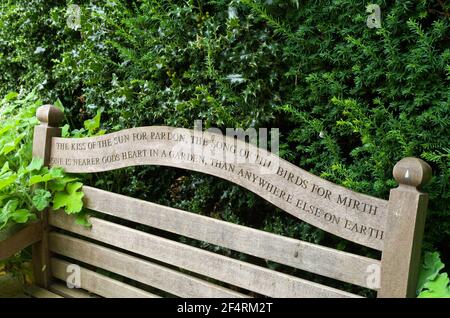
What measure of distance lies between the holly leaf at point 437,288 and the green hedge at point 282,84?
0.24 metres

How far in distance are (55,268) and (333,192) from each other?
171cm

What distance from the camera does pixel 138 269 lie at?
231 cm

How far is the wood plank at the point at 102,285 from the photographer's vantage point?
2.32 meters

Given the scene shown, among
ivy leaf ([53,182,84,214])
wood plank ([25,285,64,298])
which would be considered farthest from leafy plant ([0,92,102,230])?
wood plank ([25,285,64,298])

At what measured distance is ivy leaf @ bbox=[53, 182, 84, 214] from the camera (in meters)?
2.48

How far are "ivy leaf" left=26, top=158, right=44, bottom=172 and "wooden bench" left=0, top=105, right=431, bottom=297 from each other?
50 mm

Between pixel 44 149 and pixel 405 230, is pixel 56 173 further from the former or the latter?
pixel 405 230

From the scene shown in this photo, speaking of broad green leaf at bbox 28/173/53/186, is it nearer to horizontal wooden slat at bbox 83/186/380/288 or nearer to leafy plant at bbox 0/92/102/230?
leafy plant at bbox 0/92/102/230

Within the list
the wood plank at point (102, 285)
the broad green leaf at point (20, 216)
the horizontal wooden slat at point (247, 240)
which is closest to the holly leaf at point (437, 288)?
the horizontal wooden slat at point (247, 240)

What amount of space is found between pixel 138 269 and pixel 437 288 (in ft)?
4.38

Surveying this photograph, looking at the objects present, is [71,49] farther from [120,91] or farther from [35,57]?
[120,91]

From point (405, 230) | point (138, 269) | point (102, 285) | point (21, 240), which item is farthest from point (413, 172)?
point (21, 240)

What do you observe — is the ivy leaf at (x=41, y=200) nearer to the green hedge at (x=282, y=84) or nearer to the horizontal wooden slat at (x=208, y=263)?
the horizontal wooden slat at (x=208, y=263)
